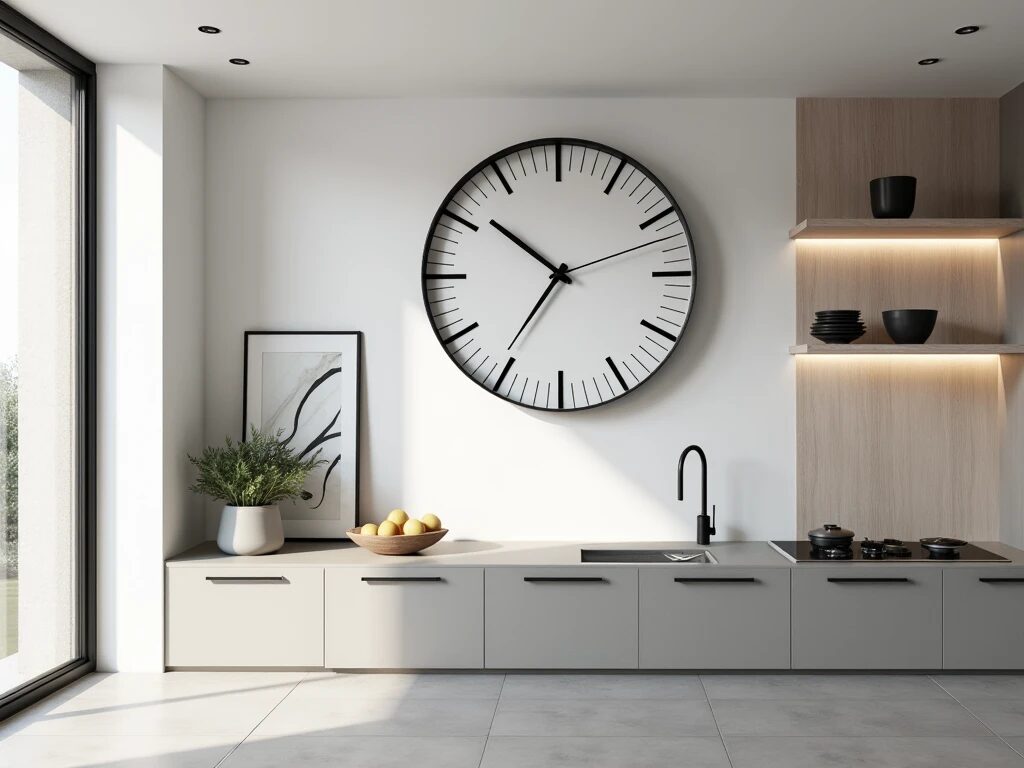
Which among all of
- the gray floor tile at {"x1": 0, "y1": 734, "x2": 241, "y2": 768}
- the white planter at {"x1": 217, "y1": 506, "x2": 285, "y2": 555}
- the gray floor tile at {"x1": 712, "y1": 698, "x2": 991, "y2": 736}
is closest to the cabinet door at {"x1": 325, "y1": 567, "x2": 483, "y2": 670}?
the white planter at {"x1": 217, "y1": 506, "x2": 285, "y2": 555}

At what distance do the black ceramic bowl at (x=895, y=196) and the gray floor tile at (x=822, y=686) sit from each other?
179 centimetres

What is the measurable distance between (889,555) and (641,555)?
955 millimetres

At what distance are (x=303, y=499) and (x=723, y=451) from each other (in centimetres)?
179

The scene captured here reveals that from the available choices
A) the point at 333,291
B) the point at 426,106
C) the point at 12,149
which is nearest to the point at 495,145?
the point at 426,106

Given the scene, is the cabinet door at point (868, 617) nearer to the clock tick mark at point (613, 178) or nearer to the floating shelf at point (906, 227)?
the floating shelf at point (906, 227)

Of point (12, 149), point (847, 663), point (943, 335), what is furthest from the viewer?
point (943, 335)

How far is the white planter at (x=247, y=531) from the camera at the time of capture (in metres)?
3.73

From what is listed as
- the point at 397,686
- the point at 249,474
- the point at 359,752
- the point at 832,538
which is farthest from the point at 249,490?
the point at 832,538

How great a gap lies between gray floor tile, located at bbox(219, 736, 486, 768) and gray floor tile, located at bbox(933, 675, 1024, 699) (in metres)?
1.76

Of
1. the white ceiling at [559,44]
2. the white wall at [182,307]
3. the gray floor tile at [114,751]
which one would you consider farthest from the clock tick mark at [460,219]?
the gray floor tile at [114,751]

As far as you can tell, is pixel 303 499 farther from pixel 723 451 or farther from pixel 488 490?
pixel 723 451

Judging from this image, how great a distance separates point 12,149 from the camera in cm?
317

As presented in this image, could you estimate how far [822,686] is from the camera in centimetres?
351

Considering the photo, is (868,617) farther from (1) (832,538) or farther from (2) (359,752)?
(2) (359,752)
